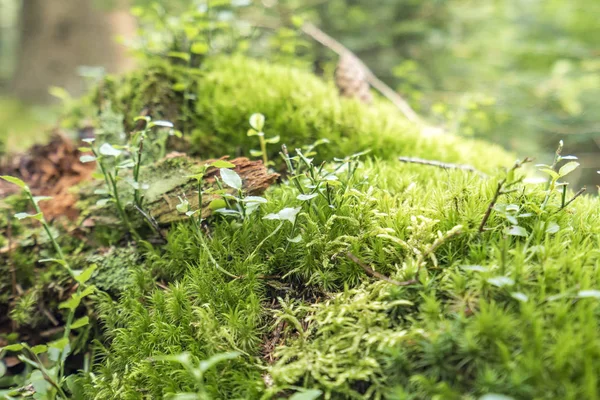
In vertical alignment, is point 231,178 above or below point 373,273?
above

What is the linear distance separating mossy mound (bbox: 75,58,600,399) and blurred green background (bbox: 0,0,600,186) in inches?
74.2

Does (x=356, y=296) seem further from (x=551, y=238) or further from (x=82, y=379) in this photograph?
(x=82, y=379)

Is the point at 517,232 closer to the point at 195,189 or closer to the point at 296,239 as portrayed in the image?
the point at 296,239

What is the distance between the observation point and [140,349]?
62.1 inches

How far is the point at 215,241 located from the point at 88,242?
962 millimetres

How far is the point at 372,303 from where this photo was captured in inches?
54.6

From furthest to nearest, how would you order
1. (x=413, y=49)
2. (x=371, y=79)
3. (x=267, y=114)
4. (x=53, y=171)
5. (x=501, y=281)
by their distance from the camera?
1. (x=413, y=49)
2. (x=371, y=79)
3. (x=53, y=171)
4. (x=267, y=114)
5. (x=501, y=281)

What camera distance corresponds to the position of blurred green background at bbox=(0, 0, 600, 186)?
143 inches

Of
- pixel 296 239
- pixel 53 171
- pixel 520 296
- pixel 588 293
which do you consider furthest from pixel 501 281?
pixel 53 171

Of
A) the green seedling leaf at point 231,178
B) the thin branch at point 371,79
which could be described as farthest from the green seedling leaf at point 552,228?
the thin branch at point 371,79

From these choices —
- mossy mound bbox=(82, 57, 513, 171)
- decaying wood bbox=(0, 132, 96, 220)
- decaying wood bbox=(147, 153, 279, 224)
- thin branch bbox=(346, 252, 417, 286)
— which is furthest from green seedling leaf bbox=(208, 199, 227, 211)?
decaying wood bbox=(0, 132, 96, 220)

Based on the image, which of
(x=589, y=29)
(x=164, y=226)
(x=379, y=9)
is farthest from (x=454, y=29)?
(x=164, y=226)

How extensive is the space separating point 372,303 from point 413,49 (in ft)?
14.3

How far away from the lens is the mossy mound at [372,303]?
1128mm
